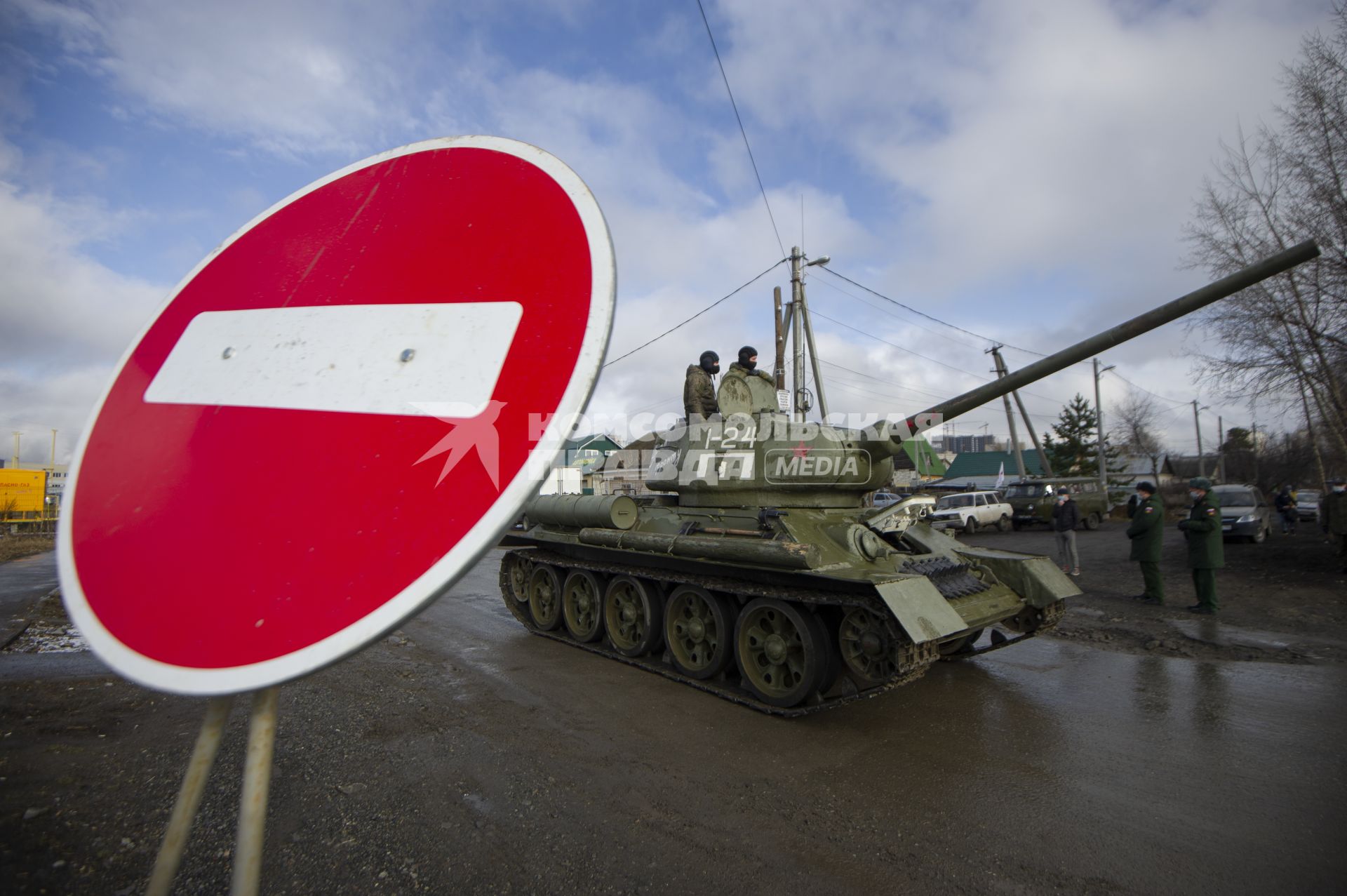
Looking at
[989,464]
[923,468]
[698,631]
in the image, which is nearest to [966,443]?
[989,464]

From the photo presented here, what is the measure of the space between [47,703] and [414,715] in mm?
2447

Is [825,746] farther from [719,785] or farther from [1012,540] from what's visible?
[1012,540]

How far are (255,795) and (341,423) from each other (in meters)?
0.51

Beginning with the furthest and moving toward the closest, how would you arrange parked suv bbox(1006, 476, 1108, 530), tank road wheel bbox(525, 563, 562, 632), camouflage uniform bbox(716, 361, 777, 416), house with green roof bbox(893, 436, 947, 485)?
house with green roof bbox(893, 436, 947, 485)
parked suv bbox(1006, 476, 1108, 530)
tank road wheel bbox(525, 563, 562, 632)
camouflage uniform bbox(716, 361, 777, 416)

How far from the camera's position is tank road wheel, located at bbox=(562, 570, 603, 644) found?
7.37 m

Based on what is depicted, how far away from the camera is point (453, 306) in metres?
1.07

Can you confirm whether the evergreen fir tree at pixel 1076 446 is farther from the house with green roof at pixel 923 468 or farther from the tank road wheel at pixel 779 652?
the tank road wheel at pixel 779 652

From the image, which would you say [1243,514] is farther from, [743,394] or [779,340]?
[743,394]

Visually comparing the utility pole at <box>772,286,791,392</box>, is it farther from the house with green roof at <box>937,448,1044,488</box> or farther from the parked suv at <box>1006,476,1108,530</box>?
the house with green roof at <box>937,448,1044,488</box>

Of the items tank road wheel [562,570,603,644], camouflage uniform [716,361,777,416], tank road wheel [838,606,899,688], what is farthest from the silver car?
tank road wheel [562,570,603,644]

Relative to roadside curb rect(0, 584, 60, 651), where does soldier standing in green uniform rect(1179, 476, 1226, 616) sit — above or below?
above

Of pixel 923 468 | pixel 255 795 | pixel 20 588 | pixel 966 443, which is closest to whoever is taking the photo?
pixel 255 795

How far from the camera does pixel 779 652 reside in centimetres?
549

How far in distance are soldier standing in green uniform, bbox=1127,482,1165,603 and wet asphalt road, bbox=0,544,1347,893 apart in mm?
3692
